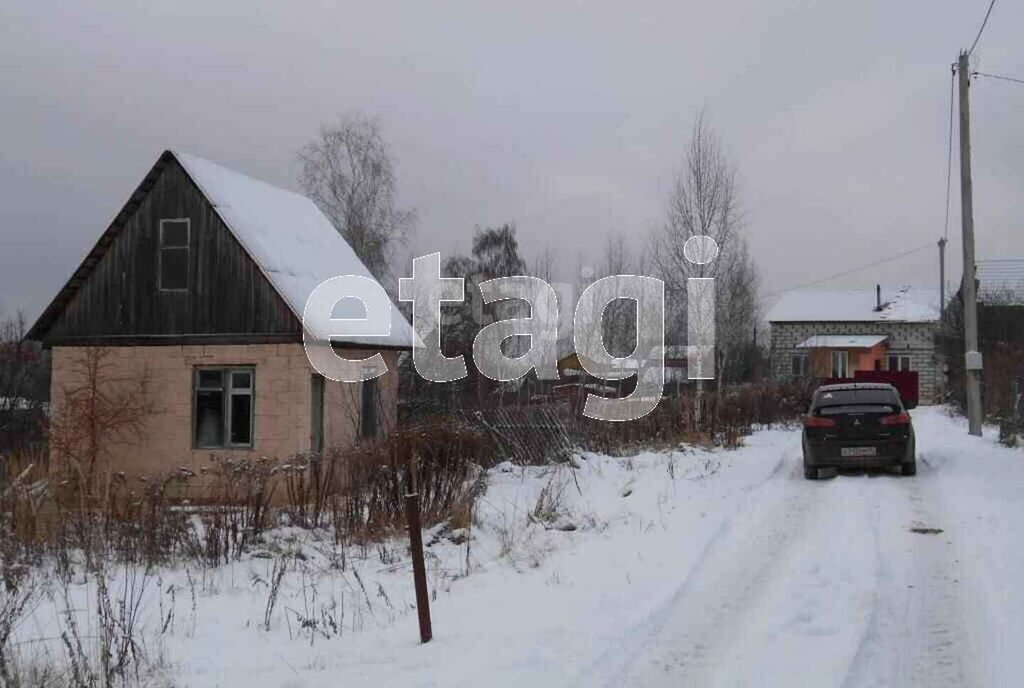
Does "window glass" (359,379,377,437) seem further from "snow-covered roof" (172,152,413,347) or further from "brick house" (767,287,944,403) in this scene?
"brick house" (767,287,944,403)

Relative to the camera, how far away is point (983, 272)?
141 feet

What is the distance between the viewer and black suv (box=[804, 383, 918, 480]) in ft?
51.3

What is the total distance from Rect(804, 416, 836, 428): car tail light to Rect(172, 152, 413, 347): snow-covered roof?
867 cm

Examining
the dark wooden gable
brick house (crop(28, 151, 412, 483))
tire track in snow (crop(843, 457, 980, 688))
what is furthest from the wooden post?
the dark wooden gable

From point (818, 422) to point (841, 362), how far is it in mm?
37750

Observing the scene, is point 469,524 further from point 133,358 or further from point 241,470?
point 133,358

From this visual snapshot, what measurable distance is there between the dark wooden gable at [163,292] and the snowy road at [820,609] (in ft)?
33.5

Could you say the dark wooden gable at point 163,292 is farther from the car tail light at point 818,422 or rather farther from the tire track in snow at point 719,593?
the tire track in snow at point 719,593

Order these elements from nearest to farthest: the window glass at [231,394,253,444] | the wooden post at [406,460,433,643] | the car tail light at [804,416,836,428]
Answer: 1. the wooden post at [406,460,433,643]
2. the car tail light at [804,416,836,428]
3. the window glass at [231,394,253,444]

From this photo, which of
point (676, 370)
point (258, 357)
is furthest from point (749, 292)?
point (258, 357)

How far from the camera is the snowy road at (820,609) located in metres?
6.07

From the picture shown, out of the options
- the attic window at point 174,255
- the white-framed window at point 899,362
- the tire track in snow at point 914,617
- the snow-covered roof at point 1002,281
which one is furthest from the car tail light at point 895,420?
the white-framed window at point 899,362

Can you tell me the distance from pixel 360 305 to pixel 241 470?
34.6ft

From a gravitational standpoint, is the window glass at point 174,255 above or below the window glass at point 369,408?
above
